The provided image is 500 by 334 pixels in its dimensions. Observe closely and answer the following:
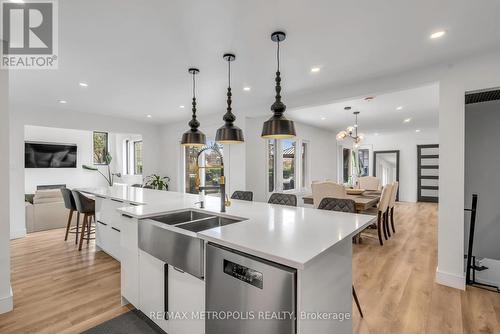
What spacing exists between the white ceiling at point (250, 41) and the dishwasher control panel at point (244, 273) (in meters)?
1.78

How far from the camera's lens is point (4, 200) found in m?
2.18

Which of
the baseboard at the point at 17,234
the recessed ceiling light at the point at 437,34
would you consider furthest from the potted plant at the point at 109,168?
the recessed ceiling light at the point at 437,34

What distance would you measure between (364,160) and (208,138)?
692 cm

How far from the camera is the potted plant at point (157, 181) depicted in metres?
6.44

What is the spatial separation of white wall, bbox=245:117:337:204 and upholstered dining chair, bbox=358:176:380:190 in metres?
1.25

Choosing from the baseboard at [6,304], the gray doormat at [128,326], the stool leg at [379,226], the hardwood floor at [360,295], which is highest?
the stool leg at [379,226]

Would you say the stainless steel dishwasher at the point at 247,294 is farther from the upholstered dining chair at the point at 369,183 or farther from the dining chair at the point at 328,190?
the upholstered dining chair at the point at 369,183

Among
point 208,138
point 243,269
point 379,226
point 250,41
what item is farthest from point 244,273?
point 208,138

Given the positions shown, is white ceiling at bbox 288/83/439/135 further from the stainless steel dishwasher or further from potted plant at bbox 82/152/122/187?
potted plant at bbox 82/152/122/187

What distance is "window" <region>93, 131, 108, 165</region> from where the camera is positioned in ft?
26.3

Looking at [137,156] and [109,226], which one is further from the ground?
[137,156]

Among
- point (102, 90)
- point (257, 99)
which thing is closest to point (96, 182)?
point (102, 90)

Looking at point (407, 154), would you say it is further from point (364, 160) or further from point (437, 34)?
point (437, 34)

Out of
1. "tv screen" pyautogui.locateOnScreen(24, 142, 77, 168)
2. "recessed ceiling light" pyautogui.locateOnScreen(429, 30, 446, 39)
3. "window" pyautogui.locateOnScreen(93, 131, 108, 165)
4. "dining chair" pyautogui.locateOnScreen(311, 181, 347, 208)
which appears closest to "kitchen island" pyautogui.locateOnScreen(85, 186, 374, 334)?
"recessed ceiling light" pyautogui.locateOnScreen(429, 30, 446, 39)
